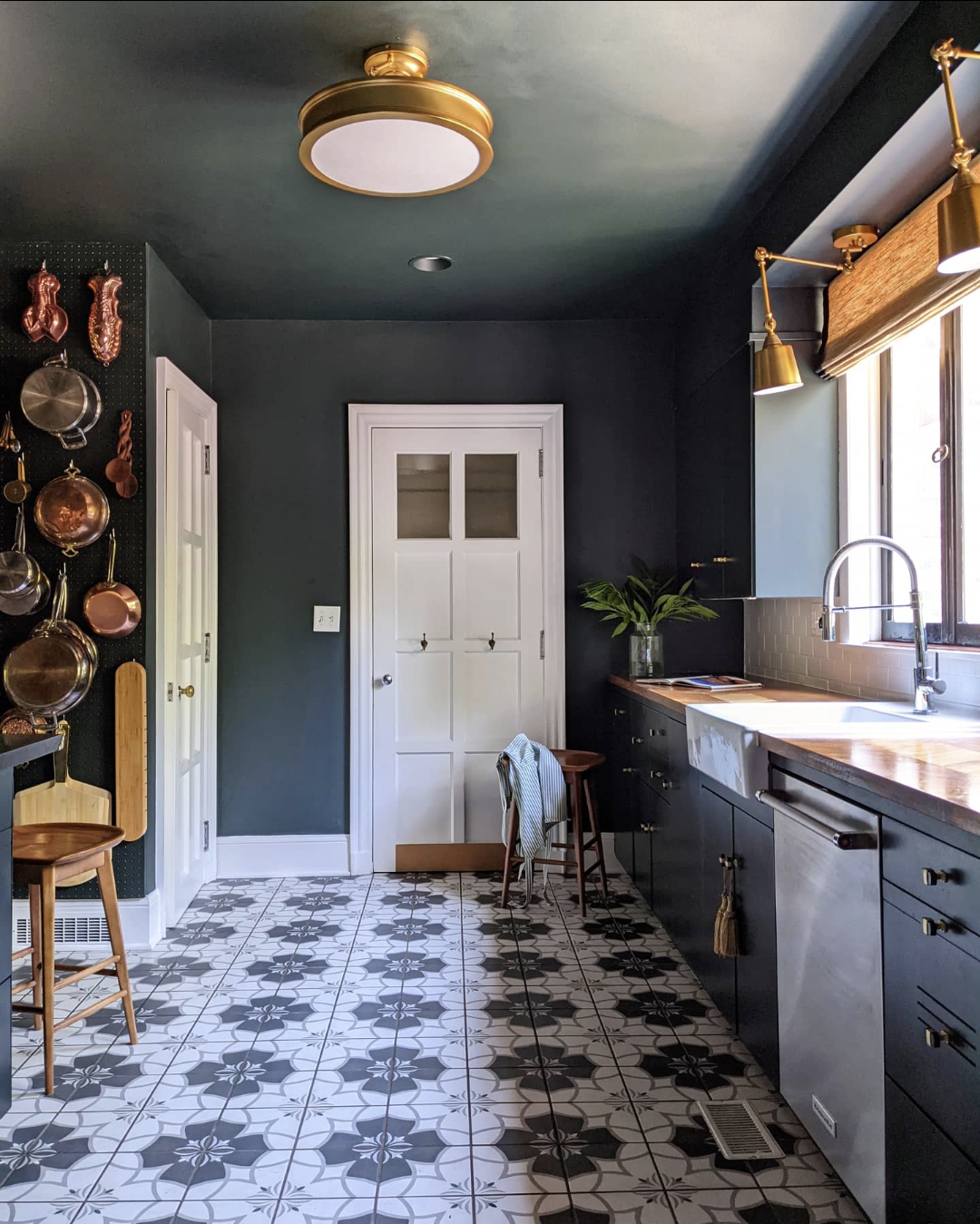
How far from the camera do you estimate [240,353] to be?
14.0 ft

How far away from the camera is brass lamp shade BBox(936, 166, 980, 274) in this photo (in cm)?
155

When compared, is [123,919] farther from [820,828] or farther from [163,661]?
[820,828]

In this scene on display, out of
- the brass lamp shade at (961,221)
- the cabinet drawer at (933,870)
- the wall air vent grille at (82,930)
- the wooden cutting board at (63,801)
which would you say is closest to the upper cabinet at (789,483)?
the brass lamp shade at (961,221)

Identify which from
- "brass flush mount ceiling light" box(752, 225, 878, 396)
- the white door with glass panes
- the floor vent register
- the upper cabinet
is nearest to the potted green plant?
the white door with glass panes

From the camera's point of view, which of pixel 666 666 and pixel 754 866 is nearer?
pixel 754 866

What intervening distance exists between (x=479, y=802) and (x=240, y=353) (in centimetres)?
244

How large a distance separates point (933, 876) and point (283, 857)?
3.33m

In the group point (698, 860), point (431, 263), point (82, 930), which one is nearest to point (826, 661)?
point (698, 860)

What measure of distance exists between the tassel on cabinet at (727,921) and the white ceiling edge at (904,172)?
1.84 m

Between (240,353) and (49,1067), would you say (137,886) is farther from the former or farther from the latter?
(240,353)

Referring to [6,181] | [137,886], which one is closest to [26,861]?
[137,886]

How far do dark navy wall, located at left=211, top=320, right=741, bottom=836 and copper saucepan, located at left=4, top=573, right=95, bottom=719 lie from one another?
1077mm

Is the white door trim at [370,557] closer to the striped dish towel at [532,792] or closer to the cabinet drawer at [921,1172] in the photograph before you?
the striped dish towel at [532,792]

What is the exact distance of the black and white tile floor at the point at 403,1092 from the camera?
72.7 inches
